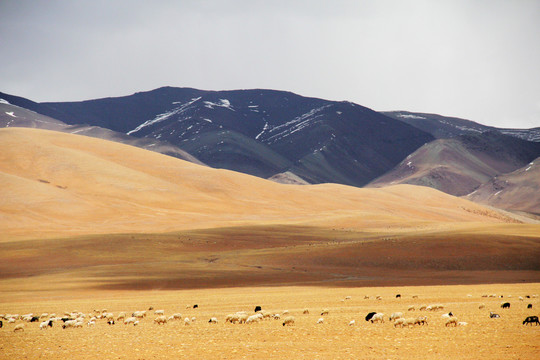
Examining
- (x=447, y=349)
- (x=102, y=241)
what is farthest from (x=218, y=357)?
(x=102, y=241)

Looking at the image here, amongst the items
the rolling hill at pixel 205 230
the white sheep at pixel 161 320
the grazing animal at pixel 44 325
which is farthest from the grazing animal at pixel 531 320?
the rolling hill at pixel 205 230

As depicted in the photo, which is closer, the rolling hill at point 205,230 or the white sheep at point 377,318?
the white sheep at point 377,318

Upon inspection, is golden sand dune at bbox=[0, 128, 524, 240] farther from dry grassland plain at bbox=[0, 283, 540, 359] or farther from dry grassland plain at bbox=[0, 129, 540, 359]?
dry grassland plain at bbox=[0, 283, 540, 359]

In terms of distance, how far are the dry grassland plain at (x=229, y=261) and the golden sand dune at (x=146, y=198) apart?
1.88 feet

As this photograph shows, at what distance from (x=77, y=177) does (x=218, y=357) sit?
121 meters

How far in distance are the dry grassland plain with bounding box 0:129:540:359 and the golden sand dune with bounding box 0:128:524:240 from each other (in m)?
0.57

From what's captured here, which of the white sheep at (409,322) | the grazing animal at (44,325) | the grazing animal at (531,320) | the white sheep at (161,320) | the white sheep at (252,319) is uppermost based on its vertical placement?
the grazing animal at (531,320)

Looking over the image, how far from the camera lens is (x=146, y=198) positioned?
12369 cm

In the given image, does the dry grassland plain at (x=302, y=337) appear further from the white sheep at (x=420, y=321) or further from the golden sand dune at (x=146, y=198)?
the golden sand dune at (x=146, y=198)

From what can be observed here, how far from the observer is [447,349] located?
17984 mm

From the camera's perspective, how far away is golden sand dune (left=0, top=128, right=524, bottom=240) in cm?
10319

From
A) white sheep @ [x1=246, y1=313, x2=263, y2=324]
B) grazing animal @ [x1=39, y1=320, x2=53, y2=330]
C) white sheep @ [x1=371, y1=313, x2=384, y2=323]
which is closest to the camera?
white sheep @ [x1=371, y1=313, x2=384, y2=323]

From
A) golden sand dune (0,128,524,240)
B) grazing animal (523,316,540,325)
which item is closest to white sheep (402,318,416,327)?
grazing animal (523,316,540,325)

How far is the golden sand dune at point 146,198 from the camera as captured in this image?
339 ft
